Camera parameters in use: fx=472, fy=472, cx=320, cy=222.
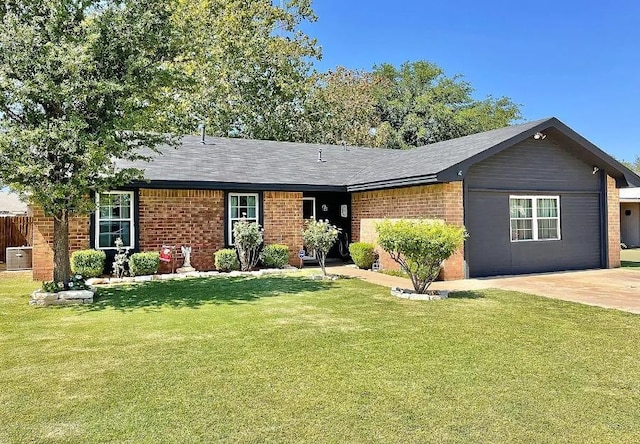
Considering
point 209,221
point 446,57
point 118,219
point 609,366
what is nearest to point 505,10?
point 446,57

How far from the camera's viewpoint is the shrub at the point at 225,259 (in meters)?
13.3

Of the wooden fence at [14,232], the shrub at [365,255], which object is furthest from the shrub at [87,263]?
the wooden fence at [14,232]

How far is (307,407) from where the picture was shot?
155 inches

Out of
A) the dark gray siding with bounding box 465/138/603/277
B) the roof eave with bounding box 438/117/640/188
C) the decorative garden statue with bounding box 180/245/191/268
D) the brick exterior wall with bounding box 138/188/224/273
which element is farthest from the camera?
the decorative garden statue with bounding box 180/245/191/268

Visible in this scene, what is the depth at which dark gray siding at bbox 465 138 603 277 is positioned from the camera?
1225cm

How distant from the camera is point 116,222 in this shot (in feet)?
41.6

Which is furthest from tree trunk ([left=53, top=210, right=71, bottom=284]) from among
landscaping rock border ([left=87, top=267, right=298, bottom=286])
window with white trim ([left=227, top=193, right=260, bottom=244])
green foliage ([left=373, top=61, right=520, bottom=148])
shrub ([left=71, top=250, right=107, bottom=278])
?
green foliage ([left=373, top=61, right=520, bottom=148])

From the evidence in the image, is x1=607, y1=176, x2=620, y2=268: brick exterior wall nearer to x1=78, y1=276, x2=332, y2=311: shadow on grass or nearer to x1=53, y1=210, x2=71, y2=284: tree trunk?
x1=78, y1=276, x2=332, y2=311: shadow on grass

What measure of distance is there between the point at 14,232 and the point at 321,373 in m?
18.5

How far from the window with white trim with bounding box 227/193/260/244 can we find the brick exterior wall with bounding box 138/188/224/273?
29 cm

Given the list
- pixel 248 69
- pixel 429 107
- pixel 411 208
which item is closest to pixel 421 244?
pixel 411 208

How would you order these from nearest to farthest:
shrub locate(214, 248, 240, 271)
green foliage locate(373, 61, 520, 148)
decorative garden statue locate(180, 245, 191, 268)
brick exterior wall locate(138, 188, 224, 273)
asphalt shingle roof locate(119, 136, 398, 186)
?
brick exterior wall locate(138, 188, 224, 273)
decorative garden statue locate(180, 245, 191, 268)
shrub locate(214, 248, 240, 271)
asphalt shingle roof locate(119, 136, 398, 186)
green foliage locate(373, 61, 520, 148)

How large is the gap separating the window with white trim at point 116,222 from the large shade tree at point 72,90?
2825 mm

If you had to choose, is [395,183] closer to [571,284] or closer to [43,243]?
[571,284]
